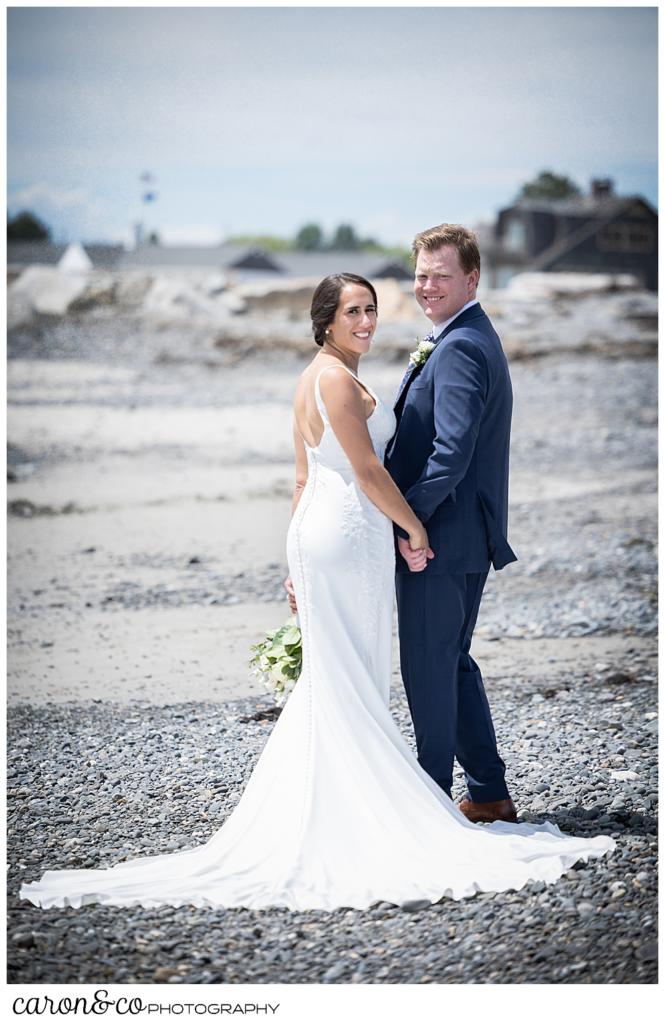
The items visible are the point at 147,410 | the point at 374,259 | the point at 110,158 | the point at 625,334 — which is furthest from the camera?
the point at 374,259

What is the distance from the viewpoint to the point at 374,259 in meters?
47.2

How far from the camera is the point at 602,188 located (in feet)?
124

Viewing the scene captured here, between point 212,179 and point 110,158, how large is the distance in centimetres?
637

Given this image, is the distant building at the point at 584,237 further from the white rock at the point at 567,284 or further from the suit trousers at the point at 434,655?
the suit trousers at the point at 434,655

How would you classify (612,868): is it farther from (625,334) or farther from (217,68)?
(217,68)

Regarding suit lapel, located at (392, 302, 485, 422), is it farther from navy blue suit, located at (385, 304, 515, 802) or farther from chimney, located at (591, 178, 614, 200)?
chimney, located at (591, 178, 614, 200)

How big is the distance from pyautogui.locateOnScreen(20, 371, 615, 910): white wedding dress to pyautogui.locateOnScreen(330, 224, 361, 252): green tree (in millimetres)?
43537

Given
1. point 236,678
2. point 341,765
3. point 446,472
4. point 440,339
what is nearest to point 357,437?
point 446,472

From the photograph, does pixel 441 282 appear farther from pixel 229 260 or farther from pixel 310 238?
pixel 310 238

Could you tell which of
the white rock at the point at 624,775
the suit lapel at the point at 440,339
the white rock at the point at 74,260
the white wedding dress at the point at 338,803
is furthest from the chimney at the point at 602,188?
the white wedding dress at the point at 338,803

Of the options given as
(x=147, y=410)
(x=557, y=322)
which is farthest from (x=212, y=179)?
(x=147, y=410)

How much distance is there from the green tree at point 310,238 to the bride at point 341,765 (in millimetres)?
44003

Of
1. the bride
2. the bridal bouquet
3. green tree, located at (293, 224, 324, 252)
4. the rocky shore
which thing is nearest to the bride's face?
the bride

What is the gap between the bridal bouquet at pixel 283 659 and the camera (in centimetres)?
427
